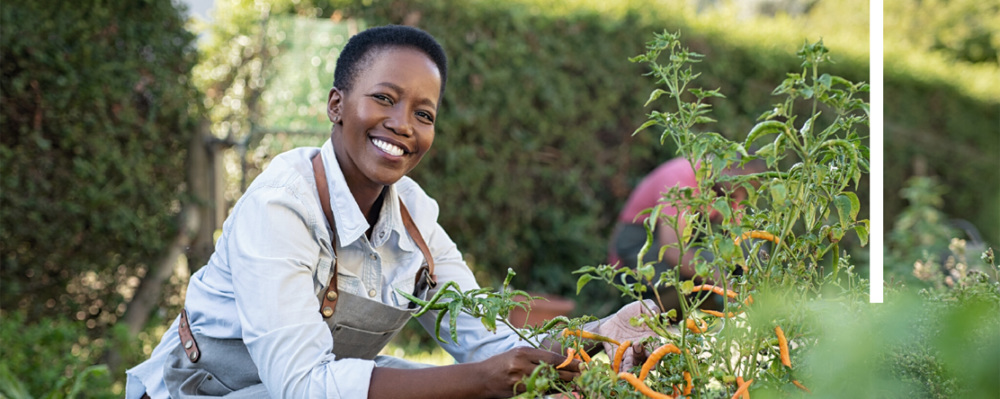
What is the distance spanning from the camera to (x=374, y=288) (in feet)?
6.63

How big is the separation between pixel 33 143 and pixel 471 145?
2.23 metres

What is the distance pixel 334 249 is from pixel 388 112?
309 mm

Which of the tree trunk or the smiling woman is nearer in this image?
the smiling woman

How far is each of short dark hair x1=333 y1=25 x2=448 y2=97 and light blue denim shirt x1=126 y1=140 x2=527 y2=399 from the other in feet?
0.55

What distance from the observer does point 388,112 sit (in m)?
1.90

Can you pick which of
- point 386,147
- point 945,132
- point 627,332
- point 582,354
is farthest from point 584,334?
point 945,132

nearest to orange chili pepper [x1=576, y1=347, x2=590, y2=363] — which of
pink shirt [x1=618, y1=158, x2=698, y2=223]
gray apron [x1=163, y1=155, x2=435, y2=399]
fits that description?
gray apron [x1=163, y1=155, x2=435, y2=399]

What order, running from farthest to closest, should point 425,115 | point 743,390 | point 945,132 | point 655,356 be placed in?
1. point 945,132
2. point 425,115
3. point 655,356
4. point 743,390

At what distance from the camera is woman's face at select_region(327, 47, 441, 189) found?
6.20 ft

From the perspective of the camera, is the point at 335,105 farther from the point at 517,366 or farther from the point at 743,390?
the point at 743,390

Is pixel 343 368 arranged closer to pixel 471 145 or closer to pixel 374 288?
pixel 374 288

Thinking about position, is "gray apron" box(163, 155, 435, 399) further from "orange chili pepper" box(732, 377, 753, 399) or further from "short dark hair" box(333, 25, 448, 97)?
"orange chili pepper" box(732, 377, 753, 399)

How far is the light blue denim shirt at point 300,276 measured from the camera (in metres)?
1.61

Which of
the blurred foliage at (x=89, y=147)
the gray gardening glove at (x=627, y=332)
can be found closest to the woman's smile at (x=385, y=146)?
the gray gardening glove at (x=627, y=332)
